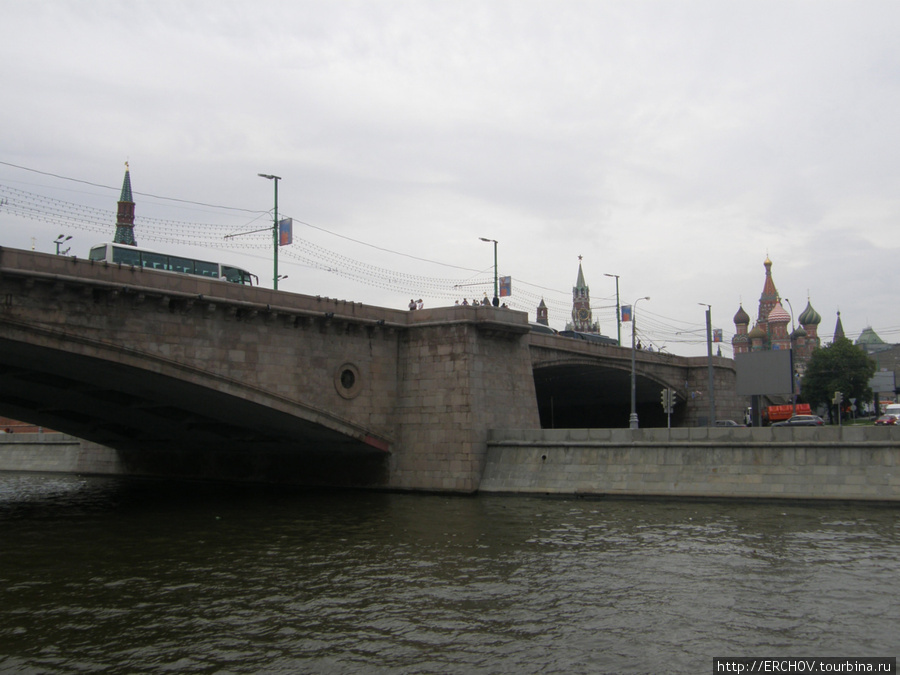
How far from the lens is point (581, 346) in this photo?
4188cm

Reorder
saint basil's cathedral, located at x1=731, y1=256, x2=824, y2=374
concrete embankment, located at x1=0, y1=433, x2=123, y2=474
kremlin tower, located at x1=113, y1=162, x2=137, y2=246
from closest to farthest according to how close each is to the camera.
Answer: concrete embankment, located at x1=0, y1=433, x2=123, y2=474
kremlin tower, located at x1=113, y1=162, x2=137, y2=246
saint basil's cathedral, located at x1=731, y1=256, x2=824, y2=374

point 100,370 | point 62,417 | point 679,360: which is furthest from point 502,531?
point 679,360

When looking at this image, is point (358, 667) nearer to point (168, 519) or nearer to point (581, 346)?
point (168, 519)

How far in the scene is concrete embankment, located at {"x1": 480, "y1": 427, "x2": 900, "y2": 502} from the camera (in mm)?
24703

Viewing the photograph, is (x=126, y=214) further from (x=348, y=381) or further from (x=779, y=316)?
(x=779, y=316)

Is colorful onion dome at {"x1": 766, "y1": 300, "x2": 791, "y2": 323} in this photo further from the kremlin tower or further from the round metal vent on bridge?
the round metal vent on bridge

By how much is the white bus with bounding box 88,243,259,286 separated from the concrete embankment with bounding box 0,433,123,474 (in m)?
20.8

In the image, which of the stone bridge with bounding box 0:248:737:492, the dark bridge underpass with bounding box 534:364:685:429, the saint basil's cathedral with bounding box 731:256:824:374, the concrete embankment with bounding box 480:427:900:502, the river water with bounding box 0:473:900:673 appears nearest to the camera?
the river water with bounding box 0:473:900:673

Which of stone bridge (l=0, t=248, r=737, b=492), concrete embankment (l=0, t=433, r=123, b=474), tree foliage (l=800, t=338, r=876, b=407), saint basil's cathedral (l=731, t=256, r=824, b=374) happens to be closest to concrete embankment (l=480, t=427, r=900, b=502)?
stone bridge (l=0, t=248, r=737, b=492)

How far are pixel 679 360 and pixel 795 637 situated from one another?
4466 cm

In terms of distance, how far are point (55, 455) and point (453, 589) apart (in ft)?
143

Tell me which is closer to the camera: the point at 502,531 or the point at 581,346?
the point at 502,531

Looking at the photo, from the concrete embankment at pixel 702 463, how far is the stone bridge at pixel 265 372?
2.12 metres

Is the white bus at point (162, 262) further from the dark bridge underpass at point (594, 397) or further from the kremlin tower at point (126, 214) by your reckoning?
the kremlin tower at point (126, 214)
